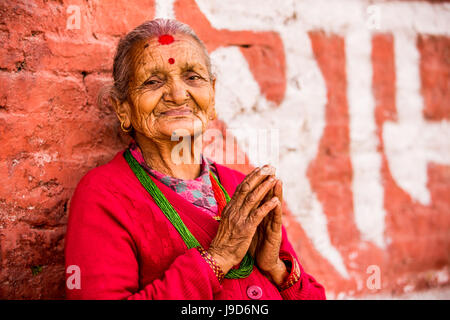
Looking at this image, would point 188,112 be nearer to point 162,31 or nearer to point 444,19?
point 162,31

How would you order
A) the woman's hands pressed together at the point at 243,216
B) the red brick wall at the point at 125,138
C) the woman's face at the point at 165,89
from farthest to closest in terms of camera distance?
the red brick wall at the point at 125,138 → the woman's face at the point at 165,89 → the woman's hands pressed together at the point at 243,216

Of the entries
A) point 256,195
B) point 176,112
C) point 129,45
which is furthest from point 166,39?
point 256,195

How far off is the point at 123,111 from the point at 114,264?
61cm

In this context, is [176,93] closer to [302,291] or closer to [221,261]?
[221,261]

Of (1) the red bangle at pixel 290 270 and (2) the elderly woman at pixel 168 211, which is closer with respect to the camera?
(2) the elderly woman at pixel 168 211

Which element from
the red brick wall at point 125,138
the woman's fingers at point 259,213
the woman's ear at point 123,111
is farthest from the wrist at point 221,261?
the red brick wall at point 125,138

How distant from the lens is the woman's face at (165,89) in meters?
1.56

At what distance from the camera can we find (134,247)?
4.71ft

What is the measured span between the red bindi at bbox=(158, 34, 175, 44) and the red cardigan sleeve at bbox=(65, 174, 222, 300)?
0.62 meters

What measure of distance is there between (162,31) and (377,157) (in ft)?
5.50

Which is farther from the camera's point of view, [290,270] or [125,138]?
[125,138]

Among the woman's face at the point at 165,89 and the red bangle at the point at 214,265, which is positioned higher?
the woman's face at the point at 165,89

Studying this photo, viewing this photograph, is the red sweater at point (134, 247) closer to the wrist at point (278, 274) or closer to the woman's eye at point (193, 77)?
the wrist at point (278, 274)

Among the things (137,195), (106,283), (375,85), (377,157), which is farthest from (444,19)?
(106,283)
